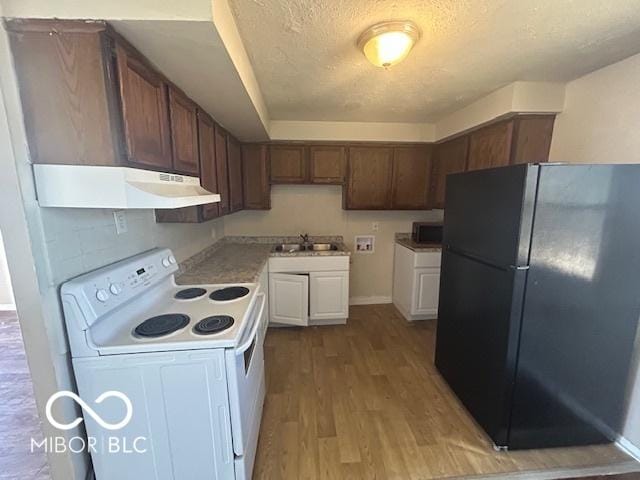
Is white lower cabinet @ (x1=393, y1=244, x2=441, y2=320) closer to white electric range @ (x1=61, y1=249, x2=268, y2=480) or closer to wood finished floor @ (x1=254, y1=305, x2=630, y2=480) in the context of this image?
wood finished floor @ (x1=254, y1=305, x2=630, y2=480)

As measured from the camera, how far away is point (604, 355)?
62.5 inches

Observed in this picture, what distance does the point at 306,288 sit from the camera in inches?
118

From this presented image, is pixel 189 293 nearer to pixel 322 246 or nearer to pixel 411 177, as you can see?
pixel 322 246

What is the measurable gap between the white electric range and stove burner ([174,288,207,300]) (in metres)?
0.38

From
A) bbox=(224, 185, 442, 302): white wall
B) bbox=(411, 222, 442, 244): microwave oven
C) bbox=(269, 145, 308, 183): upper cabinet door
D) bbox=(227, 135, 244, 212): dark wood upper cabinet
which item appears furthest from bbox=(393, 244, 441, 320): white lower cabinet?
bbox=(227, 135, 244, 212): dark wood upper cabinet

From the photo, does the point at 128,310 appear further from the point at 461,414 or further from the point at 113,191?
the point at 461,414

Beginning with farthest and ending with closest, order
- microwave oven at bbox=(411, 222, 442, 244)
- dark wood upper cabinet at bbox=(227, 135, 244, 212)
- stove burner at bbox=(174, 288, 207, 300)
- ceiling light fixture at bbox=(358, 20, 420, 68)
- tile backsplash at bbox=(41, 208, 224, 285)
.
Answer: microwave oven at bbox=(411, 222, 442, 244), dark wood upper cabinet at bbox=(227, 135, 244, 212), stove burner at bbox=(174, 288, 207, 300), ceiling light fixture at bbox=(358, 20, 420, 68), tile backsplash at bbox=(41, 208, 224, 285)

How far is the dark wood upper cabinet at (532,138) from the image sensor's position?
7.16ft

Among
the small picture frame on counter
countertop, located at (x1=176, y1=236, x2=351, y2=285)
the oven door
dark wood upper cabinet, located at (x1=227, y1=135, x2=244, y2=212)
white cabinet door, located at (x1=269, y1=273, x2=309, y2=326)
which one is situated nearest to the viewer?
the oven door

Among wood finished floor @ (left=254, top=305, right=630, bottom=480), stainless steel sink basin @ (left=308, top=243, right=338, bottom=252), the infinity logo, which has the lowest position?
wood finished floor @ (left=254, top=305, right=630, bottom=480)

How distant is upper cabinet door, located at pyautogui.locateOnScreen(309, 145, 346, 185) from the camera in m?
3.24

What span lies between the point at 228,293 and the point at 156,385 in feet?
2.10

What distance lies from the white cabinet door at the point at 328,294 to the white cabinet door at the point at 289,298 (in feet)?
0.31

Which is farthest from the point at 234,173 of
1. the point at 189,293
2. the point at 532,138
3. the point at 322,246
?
the point at 532,138
